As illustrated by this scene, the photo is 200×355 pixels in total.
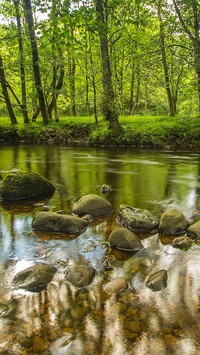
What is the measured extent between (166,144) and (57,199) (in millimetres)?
10643

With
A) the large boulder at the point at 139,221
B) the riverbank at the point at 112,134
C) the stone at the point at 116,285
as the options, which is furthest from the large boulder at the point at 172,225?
the riverbank at the point at 112,134

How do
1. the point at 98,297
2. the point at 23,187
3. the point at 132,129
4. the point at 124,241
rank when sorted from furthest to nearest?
the point at 132,129
the point at 23,187
the point at 124,241
the point at 98,297

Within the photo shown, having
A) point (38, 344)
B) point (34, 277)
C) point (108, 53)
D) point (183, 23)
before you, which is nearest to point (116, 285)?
point (34, 277)

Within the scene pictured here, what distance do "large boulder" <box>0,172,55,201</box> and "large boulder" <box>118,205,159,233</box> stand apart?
2633 mm

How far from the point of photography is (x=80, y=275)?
347cm

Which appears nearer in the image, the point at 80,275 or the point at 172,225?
the point at 80,275

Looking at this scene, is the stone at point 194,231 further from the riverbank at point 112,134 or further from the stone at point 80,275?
the riverbank at point 112,134

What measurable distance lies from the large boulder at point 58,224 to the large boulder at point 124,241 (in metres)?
0.80

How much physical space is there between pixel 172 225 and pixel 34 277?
241 centimetres

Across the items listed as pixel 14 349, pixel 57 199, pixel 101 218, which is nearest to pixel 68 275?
pixel 14 349

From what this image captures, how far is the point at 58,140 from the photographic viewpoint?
65.3ft

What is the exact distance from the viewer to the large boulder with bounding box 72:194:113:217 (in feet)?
18.7

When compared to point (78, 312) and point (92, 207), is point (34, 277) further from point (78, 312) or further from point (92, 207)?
point (92, 207)

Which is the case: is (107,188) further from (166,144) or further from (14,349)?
(166,144)
